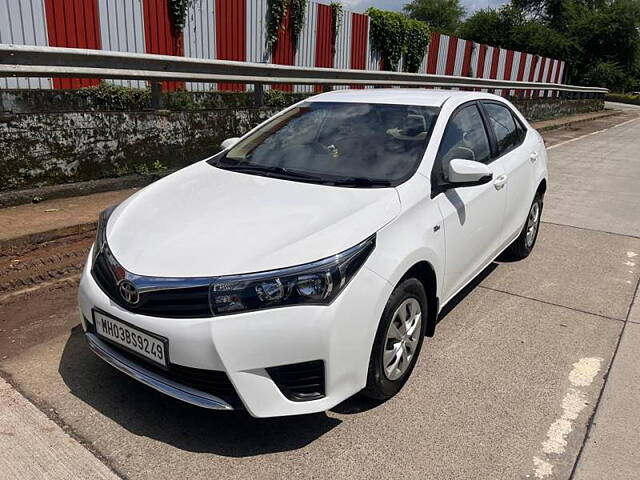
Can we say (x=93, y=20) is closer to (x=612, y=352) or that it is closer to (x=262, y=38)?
(x=262, y=38)

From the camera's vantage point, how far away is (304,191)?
3018mm

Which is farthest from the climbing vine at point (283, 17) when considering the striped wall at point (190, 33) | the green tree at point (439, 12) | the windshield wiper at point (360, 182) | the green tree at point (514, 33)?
the green tree at point (439, 12)

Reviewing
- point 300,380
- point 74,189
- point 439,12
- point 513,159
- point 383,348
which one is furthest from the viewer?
point 439,12

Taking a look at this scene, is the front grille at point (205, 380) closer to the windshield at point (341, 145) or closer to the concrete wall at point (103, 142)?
the windshield at point (341, 145)

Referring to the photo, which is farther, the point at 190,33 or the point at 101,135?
the point at 190,33

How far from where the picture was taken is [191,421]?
2715mm

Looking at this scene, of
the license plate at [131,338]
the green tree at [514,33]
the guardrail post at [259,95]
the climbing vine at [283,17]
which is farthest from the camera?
the green tree at [514,33]

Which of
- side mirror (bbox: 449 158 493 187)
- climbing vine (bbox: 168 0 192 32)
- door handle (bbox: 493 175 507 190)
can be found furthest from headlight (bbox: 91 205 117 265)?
climbing vine (bbox: 168 0 192 32)

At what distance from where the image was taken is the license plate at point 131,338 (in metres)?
2.40

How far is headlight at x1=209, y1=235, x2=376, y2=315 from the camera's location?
7.52 ft

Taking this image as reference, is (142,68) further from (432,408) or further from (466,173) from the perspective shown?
(432,408)

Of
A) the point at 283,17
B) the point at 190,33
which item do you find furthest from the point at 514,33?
the point at 190,33

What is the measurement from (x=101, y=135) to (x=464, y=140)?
3587 mm

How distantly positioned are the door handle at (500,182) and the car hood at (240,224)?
136 cm
